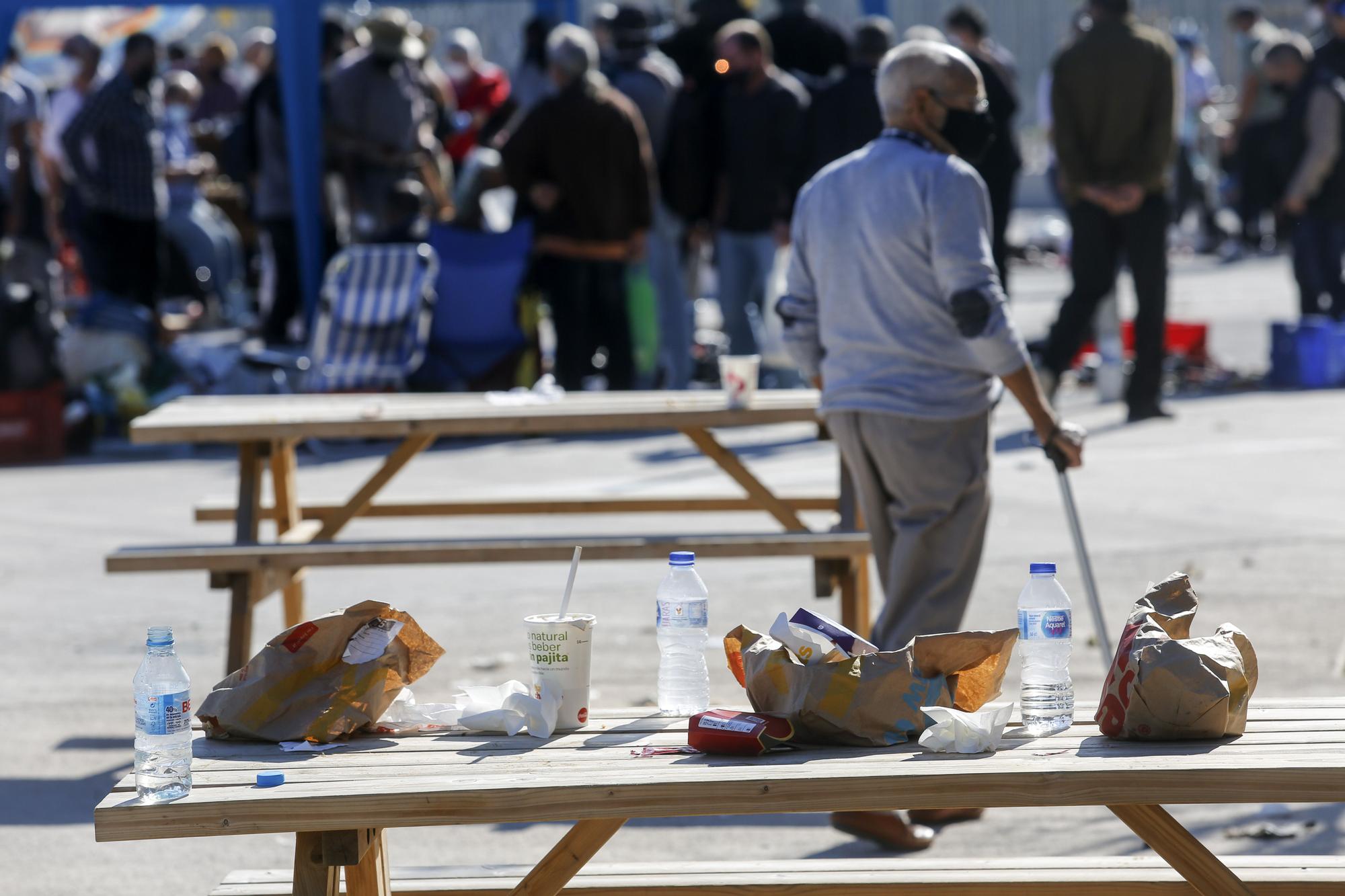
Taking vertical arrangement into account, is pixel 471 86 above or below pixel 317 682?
above

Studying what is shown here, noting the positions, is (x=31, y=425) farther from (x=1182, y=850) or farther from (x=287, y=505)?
(x=1182, y=850)

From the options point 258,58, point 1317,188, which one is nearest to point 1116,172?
point 1317,188

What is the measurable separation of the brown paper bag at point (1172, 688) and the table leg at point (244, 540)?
124 inches

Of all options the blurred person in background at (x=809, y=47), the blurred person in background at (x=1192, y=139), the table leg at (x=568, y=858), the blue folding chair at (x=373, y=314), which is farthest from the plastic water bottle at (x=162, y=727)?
the blurred person in background at (x=1192, y=139)

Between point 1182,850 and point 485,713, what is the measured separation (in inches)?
49.0

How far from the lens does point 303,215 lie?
1321cm

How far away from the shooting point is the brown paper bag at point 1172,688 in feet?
10.9

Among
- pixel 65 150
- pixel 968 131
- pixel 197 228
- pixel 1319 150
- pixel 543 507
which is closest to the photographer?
pixel 968 131

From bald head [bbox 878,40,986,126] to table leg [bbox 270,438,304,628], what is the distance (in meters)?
2.52

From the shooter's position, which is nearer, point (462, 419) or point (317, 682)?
point (317, 682)

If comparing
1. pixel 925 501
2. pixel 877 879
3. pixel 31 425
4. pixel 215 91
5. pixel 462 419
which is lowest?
pixel 877 879

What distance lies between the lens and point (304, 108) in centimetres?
1323

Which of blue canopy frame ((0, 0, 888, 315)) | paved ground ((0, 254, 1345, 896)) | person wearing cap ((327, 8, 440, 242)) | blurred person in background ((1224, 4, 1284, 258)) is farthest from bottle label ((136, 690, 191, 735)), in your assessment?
blurred person in background ((1224, 4, 1284, 258))

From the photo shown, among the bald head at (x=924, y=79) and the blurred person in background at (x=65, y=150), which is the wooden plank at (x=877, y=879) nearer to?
the bald head at (x=924, y=79)
